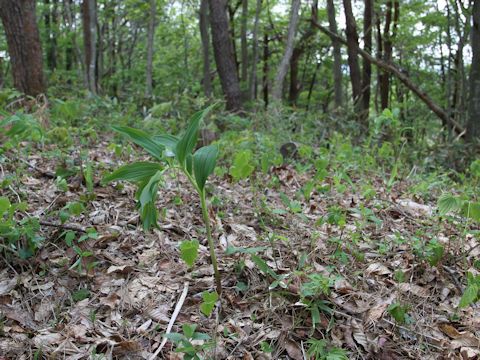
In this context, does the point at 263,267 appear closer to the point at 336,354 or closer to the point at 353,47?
the point at 336,354

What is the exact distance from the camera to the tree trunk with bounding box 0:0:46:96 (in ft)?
16.4

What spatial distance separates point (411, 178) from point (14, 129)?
3.66 metres

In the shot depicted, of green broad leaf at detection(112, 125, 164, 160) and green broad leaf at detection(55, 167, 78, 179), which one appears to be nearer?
green broad leaf at detection(112, 125, 164, 160)

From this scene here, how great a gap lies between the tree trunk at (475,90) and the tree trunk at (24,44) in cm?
621

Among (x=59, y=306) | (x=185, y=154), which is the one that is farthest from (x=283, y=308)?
(x=59, y=306)

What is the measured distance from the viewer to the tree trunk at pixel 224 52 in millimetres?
6496

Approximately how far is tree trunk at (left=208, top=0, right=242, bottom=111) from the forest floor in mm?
4280

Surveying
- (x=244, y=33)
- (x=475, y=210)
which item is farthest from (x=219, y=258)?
(x=244, y=33)

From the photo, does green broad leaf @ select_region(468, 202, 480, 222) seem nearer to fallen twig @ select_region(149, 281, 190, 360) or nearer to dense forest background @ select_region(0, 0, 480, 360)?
dense forest background @ select_region(0, 0, 480, 360)

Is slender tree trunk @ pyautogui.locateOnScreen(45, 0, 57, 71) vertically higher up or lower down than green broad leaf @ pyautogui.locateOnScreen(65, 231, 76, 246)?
higher up

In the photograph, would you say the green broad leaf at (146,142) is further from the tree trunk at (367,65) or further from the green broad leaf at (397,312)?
the tree trunk at (367,65)

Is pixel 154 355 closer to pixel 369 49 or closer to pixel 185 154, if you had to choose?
pixel 185 154

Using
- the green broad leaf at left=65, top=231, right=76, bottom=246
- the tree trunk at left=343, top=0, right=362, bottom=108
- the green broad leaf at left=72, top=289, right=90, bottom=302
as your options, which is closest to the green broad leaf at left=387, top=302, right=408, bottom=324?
the green broad leaf at left=72, top=289, right=90, bottom=302

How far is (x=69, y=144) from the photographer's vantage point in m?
3.45
